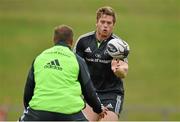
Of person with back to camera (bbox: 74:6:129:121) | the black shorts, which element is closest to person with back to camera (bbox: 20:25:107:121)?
person with back to camera (bbox: 74:6:129:121)

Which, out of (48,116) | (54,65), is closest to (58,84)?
(54,65)

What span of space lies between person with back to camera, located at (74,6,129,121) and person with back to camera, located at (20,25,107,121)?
2144mm

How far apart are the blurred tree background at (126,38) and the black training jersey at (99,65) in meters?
21.6

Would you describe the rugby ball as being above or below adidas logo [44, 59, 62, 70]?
below

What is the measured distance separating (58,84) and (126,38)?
132ft

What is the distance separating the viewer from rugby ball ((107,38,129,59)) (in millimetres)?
11258

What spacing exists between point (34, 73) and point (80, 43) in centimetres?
265

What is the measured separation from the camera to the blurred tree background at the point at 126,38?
3906 centimetres

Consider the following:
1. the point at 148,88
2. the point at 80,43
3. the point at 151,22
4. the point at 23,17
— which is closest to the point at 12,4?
the point at 23,17

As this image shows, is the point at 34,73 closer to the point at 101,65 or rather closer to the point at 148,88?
the point at 101,65

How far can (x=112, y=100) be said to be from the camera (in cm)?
1176

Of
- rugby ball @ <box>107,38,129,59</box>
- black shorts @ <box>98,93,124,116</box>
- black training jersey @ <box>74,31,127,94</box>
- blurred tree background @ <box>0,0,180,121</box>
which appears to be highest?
rugby ball @ <box>107,38,129,59</box>

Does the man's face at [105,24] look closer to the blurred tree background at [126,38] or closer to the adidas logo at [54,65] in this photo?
the adidas logo at [54,65]

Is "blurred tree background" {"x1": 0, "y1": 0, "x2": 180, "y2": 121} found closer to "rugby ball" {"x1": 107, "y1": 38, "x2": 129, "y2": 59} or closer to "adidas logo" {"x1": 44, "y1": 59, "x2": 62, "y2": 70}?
"rugby ball" {"x1": 107, "y1": 38, "x2": 129, "y2": 59}
